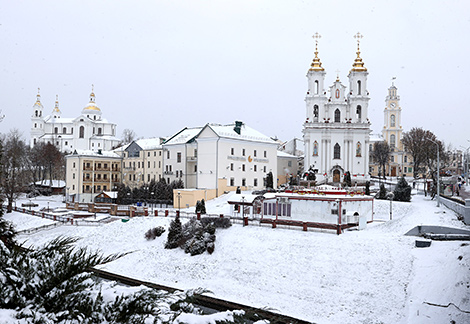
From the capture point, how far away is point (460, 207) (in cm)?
2933

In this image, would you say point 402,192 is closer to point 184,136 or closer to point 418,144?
point 184,136

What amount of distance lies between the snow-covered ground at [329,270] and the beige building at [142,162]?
1023 inches

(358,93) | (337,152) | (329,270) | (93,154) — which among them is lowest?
(329,270)

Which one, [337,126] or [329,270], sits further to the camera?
[337,126]

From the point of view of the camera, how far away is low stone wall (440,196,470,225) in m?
27.2

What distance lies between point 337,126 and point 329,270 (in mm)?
41605

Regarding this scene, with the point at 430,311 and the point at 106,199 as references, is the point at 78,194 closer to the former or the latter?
the point at 106,199

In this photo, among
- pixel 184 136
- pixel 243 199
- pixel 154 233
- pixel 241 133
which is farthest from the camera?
pixel 184 136

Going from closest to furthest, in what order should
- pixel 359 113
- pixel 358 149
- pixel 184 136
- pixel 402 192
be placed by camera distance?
pixel 402 192
pixel 184 136
pixel 358 149
pixel 359 113

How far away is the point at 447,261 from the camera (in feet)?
67.7

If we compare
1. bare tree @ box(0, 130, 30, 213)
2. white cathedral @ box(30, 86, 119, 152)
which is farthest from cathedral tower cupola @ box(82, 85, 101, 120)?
bare tree @ box(0, 130, 30, 213)

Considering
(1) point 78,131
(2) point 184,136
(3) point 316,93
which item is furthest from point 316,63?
(1) point 78,131

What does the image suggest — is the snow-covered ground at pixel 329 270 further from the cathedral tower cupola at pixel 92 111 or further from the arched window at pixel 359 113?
the cathedral tower cupola at pixel 92 111

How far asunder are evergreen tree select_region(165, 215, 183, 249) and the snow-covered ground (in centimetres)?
83
